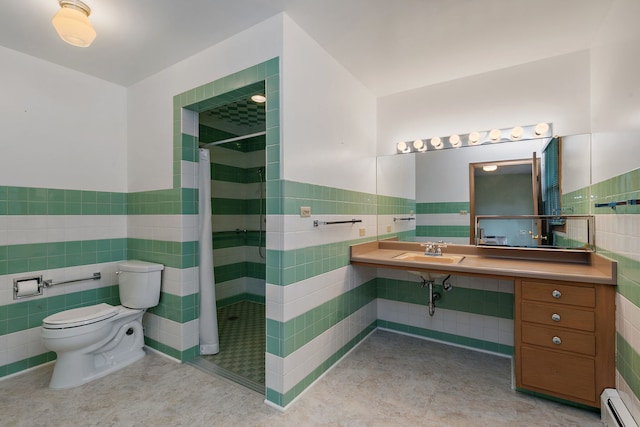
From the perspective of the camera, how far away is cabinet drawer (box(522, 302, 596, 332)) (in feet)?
5.65

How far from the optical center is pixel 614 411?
1503 mm

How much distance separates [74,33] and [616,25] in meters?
2.98

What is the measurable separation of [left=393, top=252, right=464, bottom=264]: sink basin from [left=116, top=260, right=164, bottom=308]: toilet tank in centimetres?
201

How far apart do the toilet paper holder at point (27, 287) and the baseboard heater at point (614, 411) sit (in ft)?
12.2

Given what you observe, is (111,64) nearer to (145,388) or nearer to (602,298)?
(145,388)

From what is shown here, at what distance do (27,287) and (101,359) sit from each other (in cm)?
78

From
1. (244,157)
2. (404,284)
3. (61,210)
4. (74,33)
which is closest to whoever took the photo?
(74,33)

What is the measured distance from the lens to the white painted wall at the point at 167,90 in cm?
192

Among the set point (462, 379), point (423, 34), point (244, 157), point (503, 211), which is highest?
point (423, 34)

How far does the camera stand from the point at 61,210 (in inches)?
95.6

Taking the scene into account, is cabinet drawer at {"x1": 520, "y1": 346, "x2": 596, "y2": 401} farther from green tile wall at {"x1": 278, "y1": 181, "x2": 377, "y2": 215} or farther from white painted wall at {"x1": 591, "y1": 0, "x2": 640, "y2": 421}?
green tile wall at {"x1": 278, "y1": 181, "x2": 377, "y2": 215}

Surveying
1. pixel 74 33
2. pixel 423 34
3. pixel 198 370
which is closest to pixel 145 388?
pixel 198 370

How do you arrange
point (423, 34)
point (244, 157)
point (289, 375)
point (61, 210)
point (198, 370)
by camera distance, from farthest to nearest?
point (244, 157), point (61, 210), point (198, 370), point (423, 34), point (289, 375)

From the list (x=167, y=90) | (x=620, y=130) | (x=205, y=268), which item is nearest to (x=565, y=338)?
(x=620, y=130)
